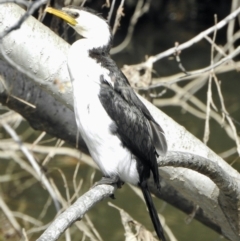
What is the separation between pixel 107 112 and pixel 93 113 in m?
0.05

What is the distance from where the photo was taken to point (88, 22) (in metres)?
2.38

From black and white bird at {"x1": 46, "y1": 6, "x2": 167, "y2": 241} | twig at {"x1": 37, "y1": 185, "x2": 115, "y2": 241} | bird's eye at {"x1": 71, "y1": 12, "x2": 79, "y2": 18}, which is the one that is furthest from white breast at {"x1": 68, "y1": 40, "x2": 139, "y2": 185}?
twig at {"x1": 37, "y1": 185, "x2": 115, "y2": 241}

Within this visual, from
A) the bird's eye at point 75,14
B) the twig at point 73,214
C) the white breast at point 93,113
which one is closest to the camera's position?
the twig at point 73,214

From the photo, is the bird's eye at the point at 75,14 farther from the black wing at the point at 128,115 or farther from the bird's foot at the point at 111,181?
the bird's foot at the point at 111,181

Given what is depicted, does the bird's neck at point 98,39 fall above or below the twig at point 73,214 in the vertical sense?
above

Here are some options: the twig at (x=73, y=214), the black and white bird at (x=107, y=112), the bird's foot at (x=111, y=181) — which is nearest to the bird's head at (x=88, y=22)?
the black and white bird at (x=107, y=112)

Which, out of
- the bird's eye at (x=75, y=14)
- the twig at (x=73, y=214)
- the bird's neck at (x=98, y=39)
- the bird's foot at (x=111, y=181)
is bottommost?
the bird's foot at (x=111, y=181)

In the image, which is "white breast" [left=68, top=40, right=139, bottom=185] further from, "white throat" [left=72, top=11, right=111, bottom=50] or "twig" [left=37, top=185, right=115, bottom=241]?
"twig" [left=37, top=185, right=115, bottom=241]

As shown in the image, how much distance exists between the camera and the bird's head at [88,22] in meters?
2.38

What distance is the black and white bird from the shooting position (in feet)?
7.51

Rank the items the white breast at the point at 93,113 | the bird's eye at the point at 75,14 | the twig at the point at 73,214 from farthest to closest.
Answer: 1. the bird's eye at the point at 75,14
2. the white breast at the point at 93,113
3. the twig at the point at 73,214

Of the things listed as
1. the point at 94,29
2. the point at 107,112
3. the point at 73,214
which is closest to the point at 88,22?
the point at 94,29

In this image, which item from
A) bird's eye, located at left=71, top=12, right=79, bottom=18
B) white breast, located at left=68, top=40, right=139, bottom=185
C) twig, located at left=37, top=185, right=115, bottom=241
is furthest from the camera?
bird's eye, located at left=71, top=12, right=79, bottom=18

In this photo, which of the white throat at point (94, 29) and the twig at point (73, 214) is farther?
the white throat at point (94, 29)
